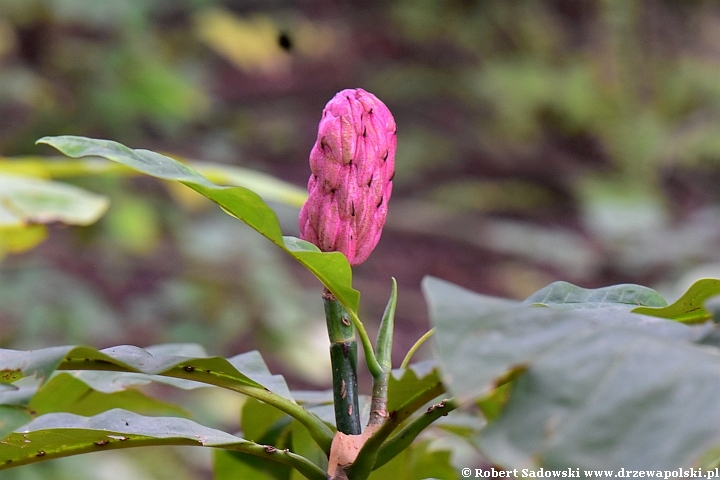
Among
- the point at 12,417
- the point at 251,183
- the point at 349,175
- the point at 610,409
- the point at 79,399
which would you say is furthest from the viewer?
the point at 251,183

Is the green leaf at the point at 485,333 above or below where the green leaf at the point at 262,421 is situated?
below

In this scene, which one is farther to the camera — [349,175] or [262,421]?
[262,421]

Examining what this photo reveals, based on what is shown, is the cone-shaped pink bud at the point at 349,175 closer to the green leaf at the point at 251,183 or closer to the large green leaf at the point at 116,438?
the large green leaf at the point at 116,438

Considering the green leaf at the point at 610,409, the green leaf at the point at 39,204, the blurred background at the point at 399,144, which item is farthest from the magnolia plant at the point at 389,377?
the blurred background at the point at 399,144

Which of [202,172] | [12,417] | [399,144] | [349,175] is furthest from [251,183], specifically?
[399,144]

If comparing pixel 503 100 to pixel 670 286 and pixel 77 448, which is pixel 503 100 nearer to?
pixel 670 286

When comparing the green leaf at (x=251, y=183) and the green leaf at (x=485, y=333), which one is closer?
the green leaf at (x=485, y=333)

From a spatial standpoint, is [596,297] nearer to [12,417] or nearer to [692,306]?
[692,306]

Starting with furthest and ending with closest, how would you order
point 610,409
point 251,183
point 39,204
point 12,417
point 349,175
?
point 251,183
point 39,204
point 349,175
point 12,417
point 610,409
